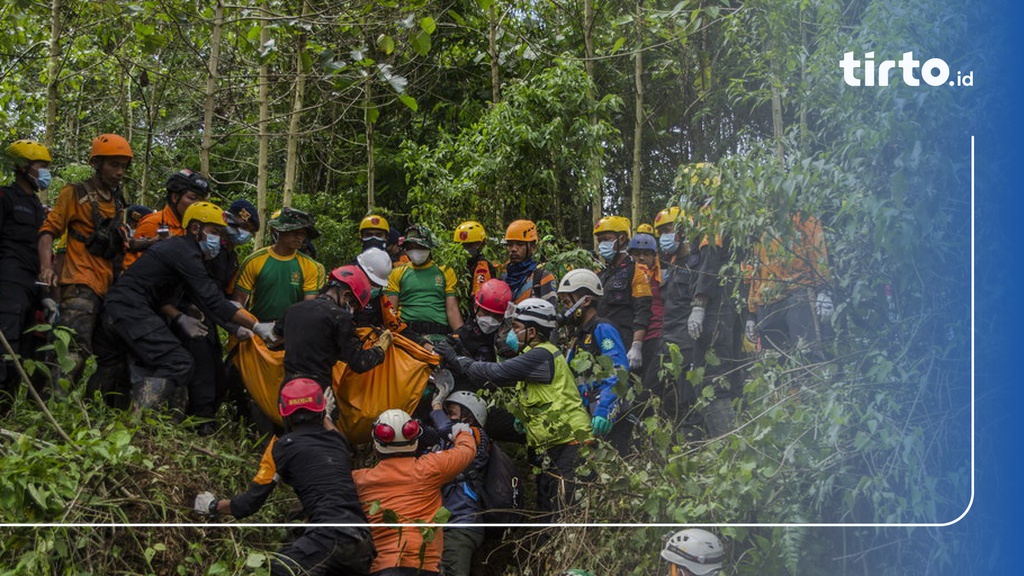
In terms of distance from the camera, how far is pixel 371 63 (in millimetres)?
5570

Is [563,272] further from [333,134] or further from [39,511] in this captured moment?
[39,511]

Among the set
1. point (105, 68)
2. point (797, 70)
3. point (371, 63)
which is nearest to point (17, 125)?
point (105, 68)

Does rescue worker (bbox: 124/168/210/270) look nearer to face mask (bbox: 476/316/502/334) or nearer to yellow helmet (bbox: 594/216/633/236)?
face mask (bbox: 476/316/502/334)

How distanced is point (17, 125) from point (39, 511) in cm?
491

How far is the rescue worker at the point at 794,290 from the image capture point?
3893mm

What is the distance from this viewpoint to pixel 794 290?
4.06 metres

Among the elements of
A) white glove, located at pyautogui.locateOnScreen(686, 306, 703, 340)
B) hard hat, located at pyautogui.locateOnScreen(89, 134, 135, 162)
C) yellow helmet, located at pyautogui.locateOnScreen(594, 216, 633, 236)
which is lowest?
white glove, located at pyautogui.locateOnScreen(686, 306, 703, 340)

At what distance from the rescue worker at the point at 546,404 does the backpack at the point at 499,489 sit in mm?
157

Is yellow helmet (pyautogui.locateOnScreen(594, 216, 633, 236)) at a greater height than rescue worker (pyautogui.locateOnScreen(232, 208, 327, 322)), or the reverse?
yellow helmet (pyautogui.locateOnScreen(594, 216, 633, 236))

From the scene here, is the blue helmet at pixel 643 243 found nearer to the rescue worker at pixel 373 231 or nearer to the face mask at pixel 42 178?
the rescue worker at pixel 373 231

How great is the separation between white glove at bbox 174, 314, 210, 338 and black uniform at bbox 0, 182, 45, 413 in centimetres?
83

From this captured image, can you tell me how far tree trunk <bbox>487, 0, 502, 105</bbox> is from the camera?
7.35 meters

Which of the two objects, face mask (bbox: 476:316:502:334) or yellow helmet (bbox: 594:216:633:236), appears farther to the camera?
yellow helmet (bbox: 594:216:633:236)

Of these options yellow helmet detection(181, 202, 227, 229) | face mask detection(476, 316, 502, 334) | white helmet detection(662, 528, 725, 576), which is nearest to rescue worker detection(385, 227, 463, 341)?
face mask detection(476, 316, 502, 334)
